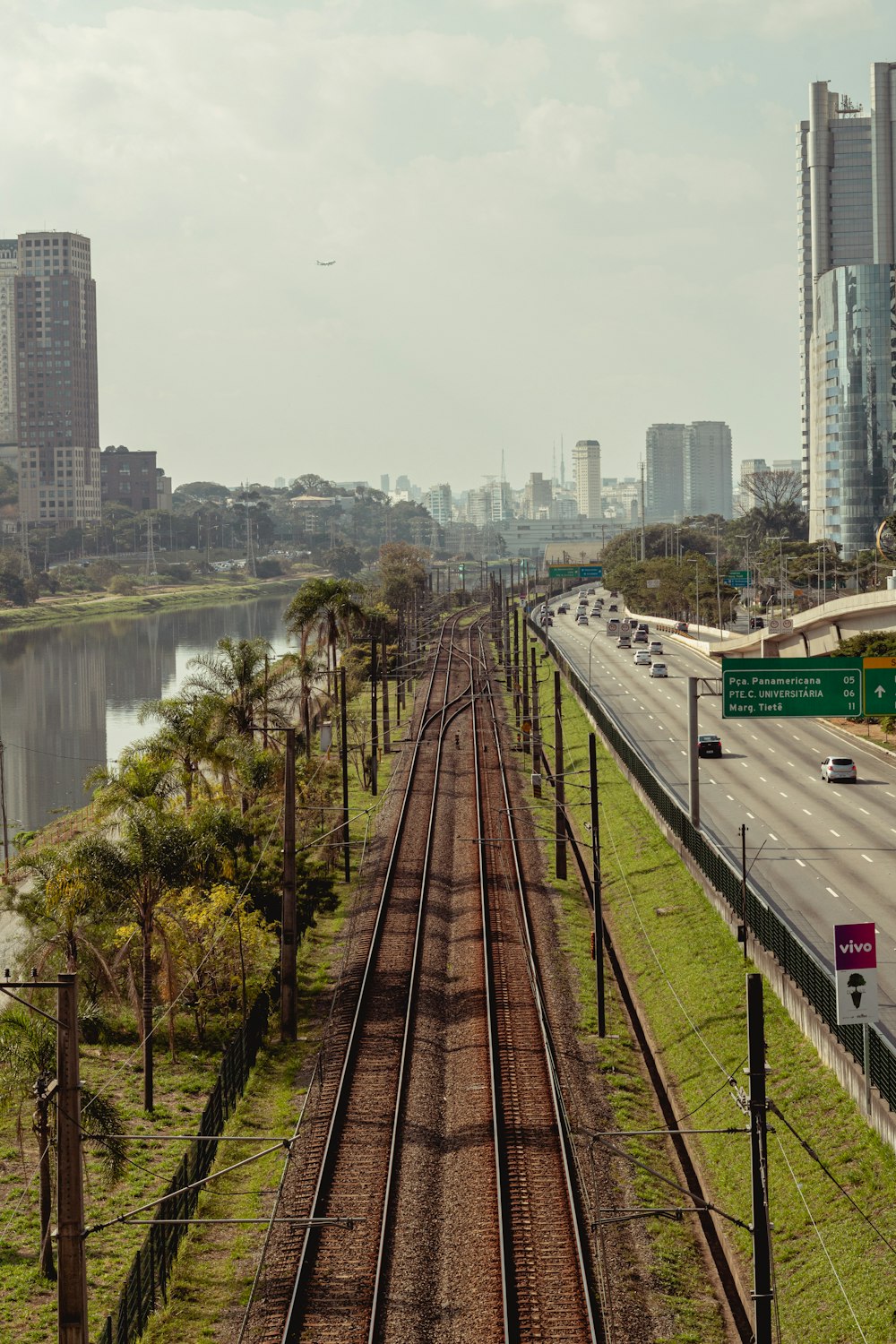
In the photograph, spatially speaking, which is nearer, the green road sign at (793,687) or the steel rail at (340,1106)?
the steel rail at (340,1106)

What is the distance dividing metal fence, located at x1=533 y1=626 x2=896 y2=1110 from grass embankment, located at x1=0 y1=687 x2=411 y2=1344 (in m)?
10.9

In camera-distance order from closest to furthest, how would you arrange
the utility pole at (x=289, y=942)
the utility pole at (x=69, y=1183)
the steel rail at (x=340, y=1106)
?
the utility pole at (x=69, y=1183) → the steel rail at (x=340, y=1106) → the utility pole at (x=289, y=942)

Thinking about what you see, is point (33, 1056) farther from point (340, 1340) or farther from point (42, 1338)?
point (340, 1340)

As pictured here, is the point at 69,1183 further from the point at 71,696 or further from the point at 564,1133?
the point at 71,696

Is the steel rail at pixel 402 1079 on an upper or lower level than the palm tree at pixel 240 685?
lower

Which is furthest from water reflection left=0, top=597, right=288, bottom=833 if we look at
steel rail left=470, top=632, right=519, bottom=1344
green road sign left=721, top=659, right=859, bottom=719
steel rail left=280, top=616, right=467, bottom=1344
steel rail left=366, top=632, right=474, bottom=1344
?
green road sign left=721, top=659, right=859, bottom=719

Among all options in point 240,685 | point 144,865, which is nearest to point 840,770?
point 240,685

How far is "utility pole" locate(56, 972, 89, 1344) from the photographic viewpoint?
595 inches

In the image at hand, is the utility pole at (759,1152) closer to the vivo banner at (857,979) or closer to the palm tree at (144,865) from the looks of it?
the vivo banner at (857,979)

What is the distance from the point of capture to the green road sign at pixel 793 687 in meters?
41.2

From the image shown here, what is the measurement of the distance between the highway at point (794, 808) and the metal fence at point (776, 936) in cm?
109

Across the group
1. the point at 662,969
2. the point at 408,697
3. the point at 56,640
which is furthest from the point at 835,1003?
the point at 56,640

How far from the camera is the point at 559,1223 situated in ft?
78.3

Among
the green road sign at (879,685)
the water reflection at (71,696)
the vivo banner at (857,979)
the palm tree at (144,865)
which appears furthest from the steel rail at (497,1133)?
the water reflection at (71,696)
